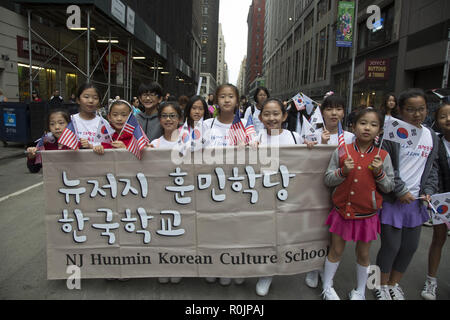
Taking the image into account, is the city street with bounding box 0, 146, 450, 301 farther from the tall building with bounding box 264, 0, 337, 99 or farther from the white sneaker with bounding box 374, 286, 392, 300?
the tall building with bounding box 264, 0, 337, 99

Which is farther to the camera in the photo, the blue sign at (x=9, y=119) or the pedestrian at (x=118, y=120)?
the blue sign at (x=9, y=119)

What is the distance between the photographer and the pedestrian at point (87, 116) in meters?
3.26

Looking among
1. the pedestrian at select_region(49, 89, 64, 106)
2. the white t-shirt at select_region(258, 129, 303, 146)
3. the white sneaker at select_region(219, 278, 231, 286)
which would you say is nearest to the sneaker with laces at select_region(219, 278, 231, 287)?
the white sneaker at select_region(219, 278, 231, 286)

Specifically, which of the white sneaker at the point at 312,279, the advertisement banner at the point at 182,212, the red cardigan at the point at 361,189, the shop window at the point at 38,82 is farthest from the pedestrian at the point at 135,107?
the shop window at the point at 38,82

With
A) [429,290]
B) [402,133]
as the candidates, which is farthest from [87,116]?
[429,290]

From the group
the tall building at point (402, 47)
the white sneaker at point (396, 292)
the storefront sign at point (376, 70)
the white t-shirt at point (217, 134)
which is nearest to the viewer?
the white sneaker at point (396, 292)

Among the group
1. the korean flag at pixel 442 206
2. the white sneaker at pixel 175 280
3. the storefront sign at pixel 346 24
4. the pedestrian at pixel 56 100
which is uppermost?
the storefront sign at pixel 346 24

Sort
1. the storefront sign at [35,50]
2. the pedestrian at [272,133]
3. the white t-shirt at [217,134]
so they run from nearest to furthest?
the pedestrian at [272,133]
the white t-shirt at [217,134]
the storefront sign at [35,50]

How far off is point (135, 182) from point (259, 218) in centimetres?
115

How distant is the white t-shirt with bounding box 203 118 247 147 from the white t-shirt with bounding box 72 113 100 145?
1.12 m

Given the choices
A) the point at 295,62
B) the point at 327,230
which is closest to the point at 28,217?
the point at 327,230

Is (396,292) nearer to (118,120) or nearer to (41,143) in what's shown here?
(118,120)

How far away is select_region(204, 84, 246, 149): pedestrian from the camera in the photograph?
3.13 metres

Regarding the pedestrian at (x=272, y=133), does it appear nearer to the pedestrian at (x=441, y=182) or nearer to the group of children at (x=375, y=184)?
the group of children at (x=375, y=184)
